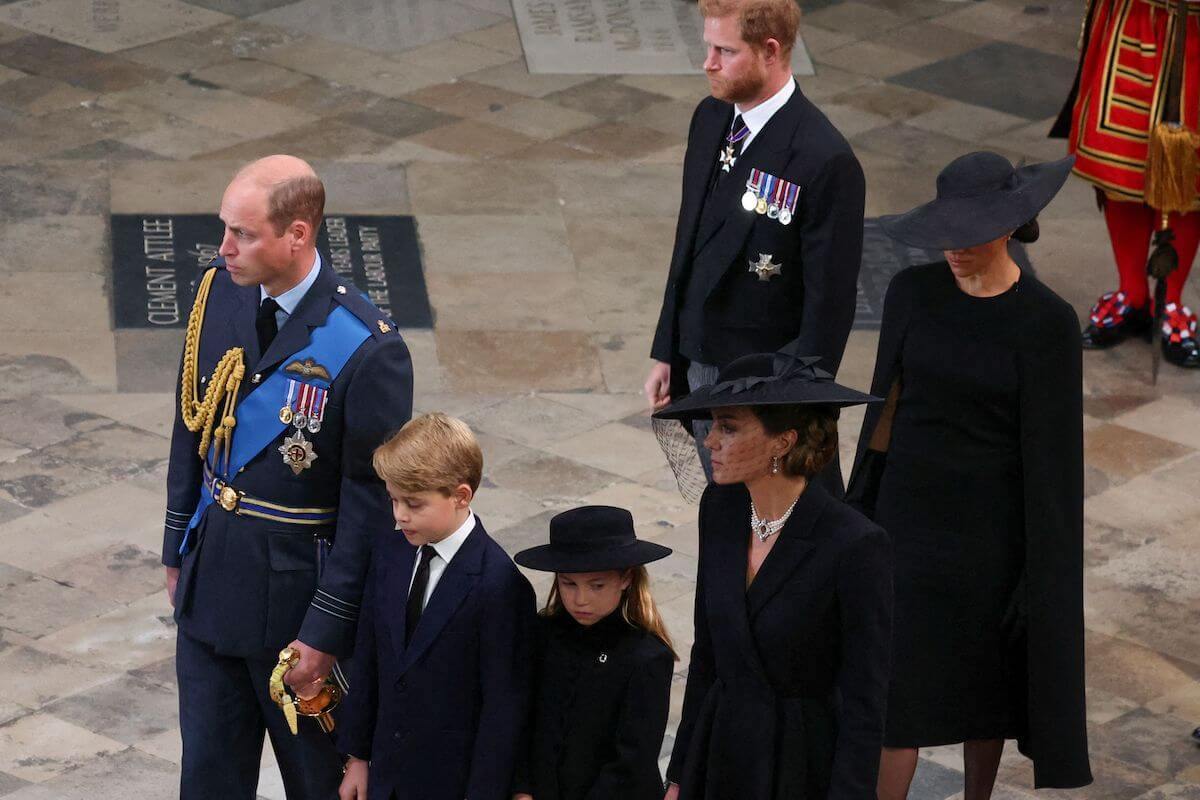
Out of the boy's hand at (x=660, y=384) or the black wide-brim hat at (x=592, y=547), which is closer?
the black wide-brim hat at (x=592, y=547)

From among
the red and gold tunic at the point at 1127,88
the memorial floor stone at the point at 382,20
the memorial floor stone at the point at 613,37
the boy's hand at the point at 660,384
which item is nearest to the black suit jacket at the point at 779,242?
the boy's hand at the point at 660,384

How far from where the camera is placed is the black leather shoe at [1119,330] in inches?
432

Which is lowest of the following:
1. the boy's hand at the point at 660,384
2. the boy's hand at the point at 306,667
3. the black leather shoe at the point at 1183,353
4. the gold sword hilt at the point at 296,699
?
the black leather shoe at the point at 1183,353

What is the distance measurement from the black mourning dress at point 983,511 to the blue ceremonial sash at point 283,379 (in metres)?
1.51

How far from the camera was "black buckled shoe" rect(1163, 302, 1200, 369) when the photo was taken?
35.4ft

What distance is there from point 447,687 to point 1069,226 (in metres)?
7.55

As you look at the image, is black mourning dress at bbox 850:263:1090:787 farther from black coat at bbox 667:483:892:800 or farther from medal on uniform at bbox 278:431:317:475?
medal on uniform at bbox 278:431:317:475

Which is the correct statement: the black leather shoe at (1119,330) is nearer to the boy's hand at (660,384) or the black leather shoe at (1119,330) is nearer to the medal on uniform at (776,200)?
the boy's hand at (660,384)

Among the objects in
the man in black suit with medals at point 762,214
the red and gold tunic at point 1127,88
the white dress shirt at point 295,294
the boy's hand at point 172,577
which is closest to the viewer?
the white dress shirt at point 295,294

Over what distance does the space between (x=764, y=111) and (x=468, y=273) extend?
4.63 metres

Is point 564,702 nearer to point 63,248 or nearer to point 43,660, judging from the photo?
point 43,660

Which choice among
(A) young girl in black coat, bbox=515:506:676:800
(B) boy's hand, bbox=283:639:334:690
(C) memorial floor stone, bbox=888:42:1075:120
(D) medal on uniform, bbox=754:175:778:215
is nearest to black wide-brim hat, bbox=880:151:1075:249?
(D) medal on uniform, bbox=754:175:778:215

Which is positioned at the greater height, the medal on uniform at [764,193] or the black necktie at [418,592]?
the medal on uniform at [764,193]

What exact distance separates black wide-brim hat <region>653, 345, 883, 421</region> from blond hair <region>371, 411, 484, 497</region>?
21.8 inches
